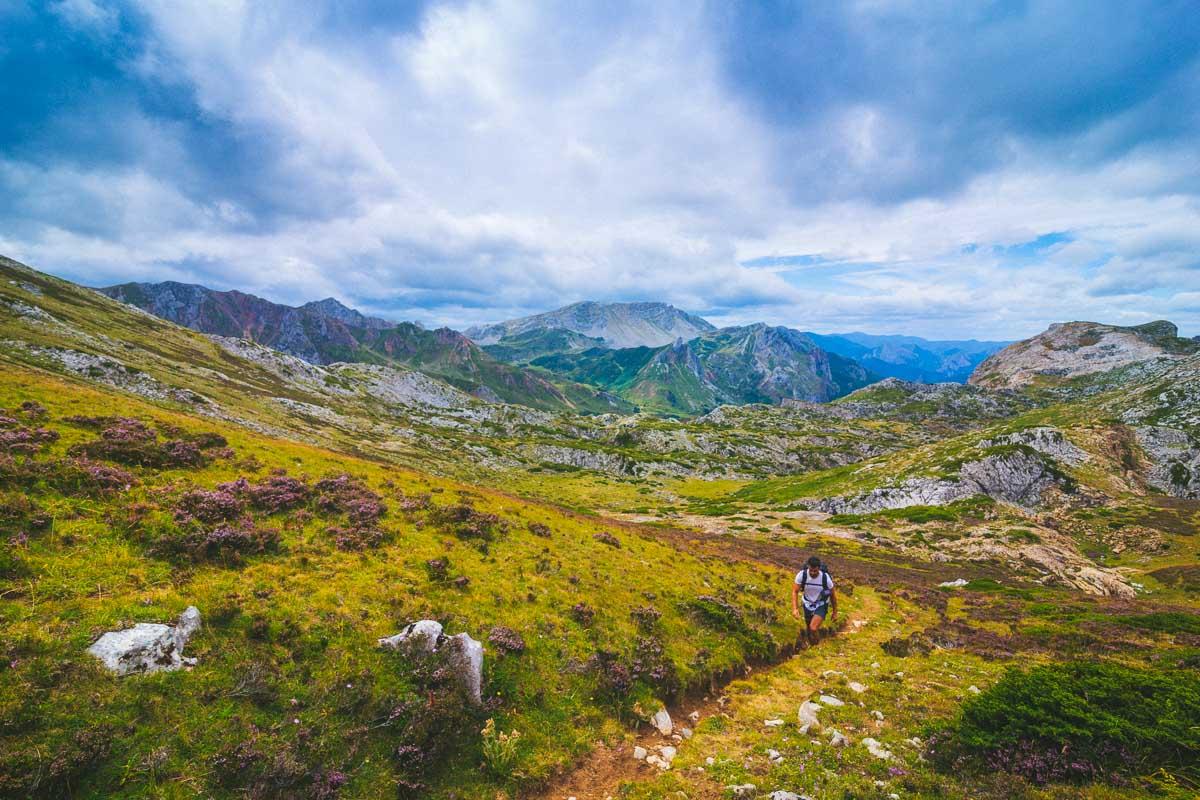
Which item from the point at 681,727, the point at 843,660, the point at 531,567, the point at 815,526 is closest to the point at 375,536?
the point at 531,567

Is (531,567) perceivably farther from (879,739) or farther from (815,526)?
(815,526)

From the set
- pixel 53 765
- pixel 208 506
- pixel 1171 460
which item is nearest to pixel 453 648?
pixel 53 765

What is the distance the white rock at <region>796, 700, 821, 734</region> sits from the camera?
14.2 m

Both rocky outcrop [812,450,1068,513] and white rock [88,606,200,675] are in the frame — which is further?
rocky outcrop [812,450,1068,513]

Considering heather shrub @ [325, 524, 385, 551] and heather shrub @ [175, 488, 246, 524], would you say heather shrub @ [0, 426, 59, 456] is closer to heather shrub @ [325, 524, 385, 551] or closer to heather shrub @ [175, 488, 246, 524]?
heather shrub @ [175, 488, 246, 524]

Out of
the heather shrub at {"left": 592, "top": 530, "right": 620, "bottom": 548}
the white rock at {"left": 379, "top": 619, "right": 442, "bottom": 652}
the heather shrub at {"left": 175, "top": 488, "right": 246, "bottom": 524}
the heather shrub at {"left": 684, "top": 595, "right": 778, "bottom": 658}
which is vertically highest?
the heather shrub at {"left": 175, "top": 488, "right": 246, "bottom": 524}

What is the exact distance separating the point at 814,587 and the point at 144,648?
22.7 meters

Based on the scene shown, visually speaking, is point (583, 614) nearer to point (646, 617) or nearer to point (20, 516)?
point (646, 617)

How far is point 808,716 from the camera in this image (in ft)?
48.5

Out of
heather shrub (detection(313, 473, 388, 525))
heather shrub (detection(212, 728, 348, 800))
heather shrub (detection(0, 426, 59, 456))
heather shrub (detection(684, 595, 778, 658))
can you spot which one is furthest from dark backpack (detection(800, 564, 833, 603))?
heather shrub (detection(0, 426, 59, 456))

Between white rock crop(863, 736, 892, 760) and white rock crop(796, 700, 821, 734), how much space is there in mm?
1570

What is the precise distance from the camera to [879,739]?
516 inches

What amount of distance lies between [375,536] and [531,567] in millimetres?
7017

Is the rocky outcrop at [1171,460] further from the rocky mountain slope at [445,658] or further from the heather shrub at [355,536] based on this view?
the heather shrub at [355,536]
